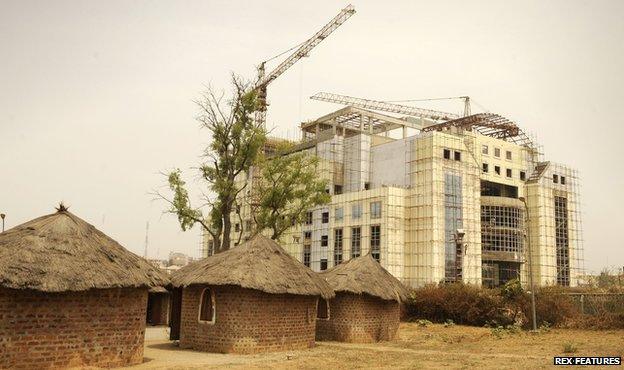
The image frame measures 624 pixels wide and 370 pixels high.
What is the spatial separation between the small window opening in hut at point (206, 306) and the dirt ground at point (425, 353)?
4.24ft

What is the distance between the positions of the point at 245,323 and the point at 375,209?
45.8 meters

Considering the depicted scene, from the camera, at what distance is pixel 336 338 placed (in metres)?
24.9

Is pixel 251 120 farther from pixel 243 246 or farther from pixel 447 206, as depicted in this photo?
pixel 447 206

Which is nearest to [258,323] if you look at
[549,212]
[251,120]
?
[251,120]

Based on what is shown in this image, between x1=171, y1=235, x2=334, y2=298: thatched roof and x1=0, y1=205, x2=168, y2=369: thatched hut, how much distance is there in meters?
2.71

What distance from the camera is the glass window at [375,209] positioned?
6406 cm

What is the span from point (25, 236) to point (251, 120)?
835 inches

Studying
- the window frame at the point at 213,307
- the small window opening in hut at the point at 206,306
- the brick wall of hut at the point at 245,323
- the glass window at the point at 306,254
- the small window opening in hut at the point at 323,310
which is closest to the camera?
the brick wall of hut at the point at 245,323

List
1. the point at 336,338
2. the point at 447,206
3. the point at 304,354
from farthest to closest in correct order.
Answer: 1. the point at 447,206
2. the point at 336,338
3. the point at 304,354

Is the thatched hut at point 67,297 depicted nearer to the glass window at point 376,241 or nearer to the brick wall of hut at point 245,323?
the brick wall of hut at point 245,323

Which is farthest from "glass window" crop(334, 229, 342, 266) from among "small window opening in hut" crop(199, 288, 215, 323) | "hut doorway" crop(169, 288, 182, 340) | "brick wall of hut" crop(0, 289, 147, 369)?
"brick wall of hut" crop(0, 289, 147, 369)

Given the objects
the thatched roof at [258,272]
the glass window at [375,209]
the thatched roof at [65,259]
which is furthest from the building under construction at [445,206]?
the thatched roof at [65,259]

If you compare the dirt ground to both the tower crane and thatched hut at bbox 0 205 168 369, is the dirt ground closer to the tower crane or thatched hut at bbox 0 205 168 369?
thatched hut at bbox 0 205 168 369

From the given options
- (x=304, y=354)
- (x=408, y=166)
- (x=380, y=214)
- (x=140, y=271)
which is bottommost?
(x=304, y=354)
